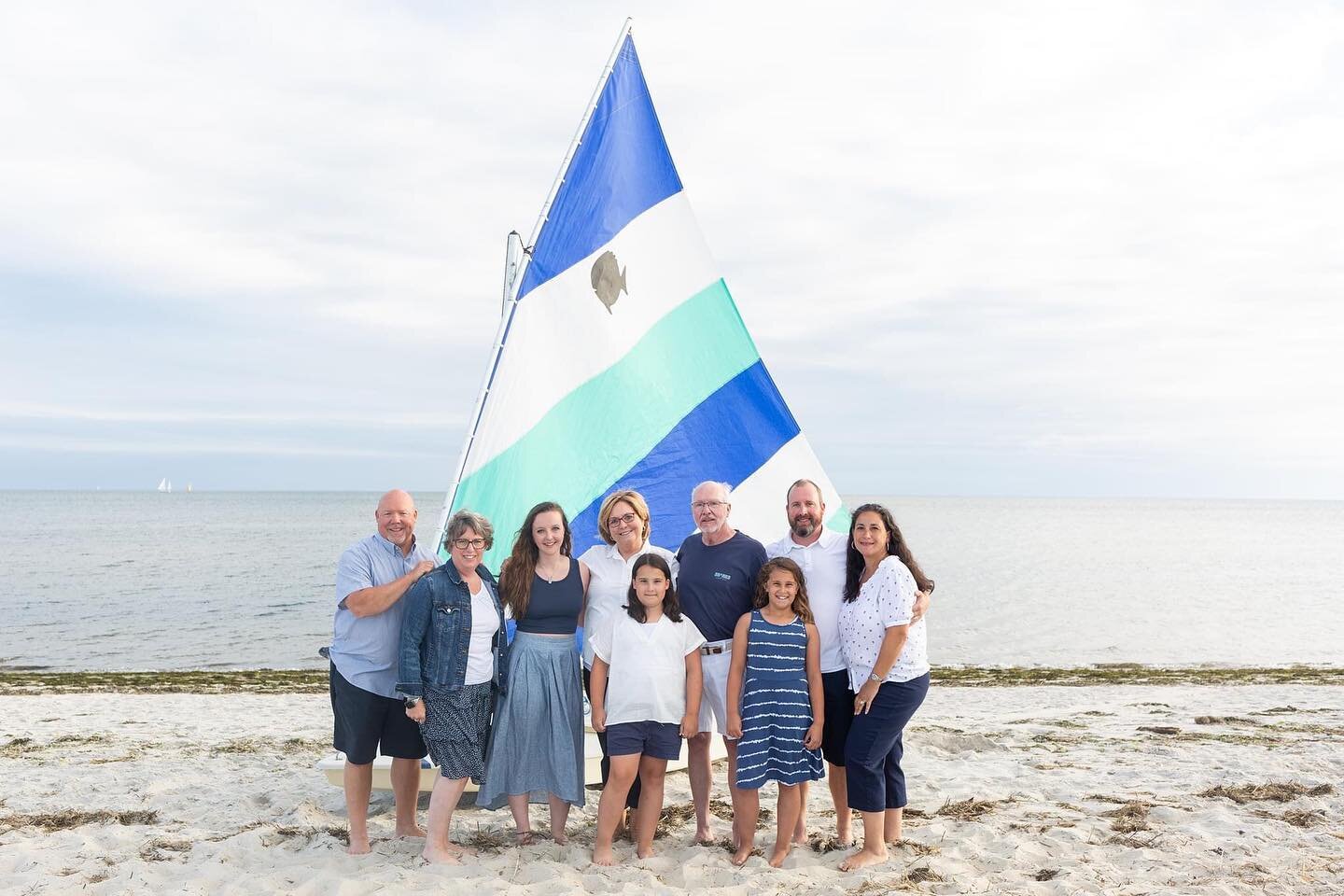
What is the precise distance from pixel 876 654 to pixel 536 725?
1.39m

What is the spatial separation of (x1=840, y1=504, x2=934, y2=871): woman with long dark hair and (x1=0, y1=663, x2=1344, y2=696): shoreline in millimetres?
8168

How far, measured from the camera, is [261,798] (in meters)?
5.41

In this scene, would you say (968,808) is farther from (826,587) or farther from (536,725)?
(536,725)

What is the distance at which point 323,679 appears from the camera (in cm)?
1245

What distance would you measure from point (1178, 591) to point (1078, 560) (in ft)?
33.8

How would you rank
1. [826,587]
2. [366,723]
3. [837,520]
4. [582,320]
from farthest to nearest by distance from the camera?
1. [837,520]
2. [582,320]
3. [826,587]
4. [366,723]

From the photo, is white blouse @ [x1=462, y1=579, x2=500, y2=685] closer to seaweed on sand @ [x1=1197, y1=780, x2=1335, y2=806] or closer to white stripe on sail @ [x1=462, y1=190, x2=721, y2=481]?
white stripe on sail @ [x1=462, y1=190, x2=721, y2=481]

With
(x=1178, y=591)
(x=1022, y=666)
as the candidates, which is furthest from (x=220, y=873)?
(x=1178, y=591)

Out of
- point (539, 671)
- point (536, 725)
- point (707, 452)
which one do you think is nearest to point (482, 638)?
point (539, 671)

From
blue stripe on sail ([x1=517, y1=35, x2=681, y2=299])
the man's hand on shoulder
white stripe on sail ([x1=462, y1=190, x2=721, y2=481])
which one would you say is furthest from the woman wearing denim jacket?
the man's hand on shoulder

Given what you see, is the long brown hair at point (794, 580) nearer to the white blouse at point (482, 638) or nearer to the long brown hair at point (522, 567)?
the long brown hair at point (522, 567)

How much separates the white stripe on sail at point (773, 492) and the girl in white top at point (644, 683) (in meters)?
1.47

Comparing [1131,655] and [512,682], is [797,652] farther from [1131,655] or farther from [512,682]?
[1131,655]

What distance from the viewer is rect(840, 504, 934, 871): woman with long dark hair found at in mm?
3865
